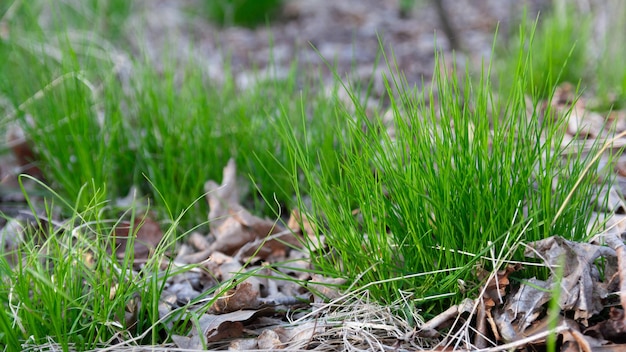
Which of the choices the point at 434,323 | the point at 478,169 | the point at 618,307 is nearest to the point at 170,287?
the point at 434,323

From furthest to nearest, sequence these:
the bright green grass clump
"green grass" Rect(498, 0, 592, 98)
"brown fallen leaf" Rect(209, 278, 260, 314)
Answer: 1. "green grass" Rect(498, 0, 592, 98)
2. the bright green grass clump
3. "brown fallen leaf" Rect(209, 278, 260, 314)

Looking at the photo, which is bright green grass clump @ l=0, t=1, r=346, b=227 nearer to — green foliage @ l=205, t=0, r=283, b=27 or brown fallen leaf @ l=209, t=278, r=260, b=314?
brown fallen leaf @ l=209, t=278, r=260, b=314

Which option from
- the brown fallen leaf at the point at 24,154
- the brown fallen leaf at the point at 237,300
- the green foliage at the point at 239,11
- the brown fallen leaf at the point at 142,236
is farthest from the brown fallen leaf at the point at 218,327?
the green foliage at the point at 239,11

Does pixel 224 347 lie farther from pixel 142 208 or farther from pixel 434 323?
pixel 142 208

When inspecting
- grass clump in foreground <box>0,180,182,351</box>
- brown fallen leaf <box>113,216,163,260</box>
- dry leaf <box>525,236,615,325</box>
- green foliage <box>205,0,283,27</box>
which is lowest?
brown fallen leaf <box>113,216,163,260</box>

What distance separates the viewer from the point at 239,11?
543cm

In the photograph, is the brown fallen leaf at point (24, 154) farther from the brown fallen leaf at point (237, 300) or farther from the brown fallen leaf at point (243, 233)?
the brown fallen leaf at point (237, 300)

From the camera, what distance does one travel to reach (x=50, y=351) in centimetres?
137

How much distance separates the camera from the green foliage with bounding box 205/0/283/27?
212 inches

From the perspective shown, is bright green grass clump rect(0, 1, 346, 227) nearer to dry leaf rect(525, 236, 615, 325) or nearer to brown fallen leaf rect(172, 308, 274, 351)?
brown fallen leaf rect(172, 308, 274, 351)

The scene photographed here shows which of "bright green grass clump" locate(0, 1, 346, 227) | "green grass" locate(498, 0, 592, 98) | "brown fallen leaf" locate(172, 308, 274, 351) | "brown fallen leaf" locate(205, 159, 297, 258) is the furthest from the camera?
"green grass" locate(498, 0, 592, 98)

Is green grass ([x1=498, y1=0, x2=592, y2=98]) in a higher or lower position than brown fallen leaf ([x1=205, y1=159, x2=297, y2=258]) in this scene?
higher

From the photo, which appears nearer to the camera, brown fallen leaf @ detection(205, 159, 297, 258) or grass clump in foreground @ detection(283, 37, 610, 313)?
grass clump in foreground @ detection(283, 37, 610, 313)

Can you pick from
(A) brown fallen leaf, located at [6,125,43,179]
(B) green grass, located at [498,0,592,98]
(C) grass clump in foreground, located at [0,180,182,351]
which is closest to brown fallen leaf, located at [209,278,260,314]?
(C) grass clump in foreground, located at [0,180,182,351]
